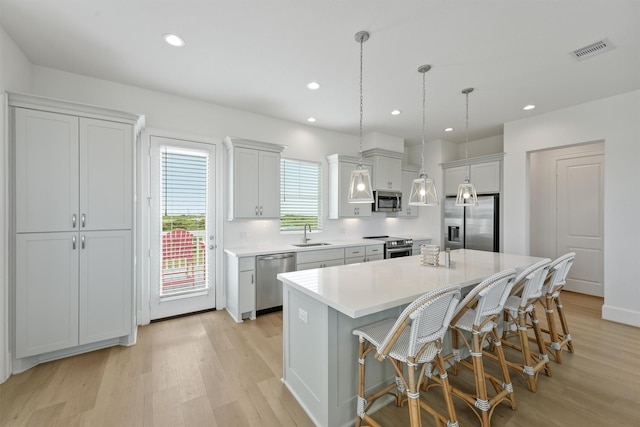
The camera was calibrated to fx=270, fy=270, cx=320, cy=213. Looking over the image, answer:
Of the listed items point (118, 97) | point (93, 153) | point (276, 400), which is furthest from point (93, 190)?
point (276, 400)

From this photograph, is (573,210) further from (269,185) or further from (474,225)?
(269,185)

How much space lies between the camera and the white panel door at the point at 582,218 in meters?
4.50

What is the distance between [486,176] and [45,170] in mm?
6030

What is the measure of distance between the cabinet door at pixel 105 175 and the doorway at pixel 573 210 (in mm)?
6592

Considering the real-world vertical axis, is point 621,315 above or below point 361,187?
below

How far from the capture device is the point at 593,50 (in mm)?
2535

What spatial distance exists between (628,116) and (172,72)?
5.57 metres

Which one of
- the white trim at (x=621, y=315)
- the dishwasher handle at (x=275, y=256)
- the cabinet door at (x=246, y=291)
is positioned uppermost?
the dishwasher handle at (x=275, y=256)

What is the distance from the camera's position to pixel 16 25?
2.22m

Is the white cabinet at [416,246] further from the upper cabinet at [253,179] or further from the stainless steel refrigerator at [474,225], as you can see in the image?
the upper cabinet at [253,179]

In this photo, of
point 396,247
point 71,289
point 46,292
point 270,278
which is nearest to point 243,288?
point 270,278

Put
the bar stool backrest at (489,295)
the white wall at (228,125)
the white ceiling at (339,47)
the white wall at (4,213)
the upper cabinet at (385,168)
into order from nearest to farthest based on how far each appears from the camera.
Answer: the bar stool backrest at (489,295) < the white ceiling at (339,47) < the white wall at (4,213) < the white wall at (228,125) < the upper cabinet at (385,168)

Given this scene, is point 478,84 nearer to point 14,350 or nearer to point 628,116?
point 628,116

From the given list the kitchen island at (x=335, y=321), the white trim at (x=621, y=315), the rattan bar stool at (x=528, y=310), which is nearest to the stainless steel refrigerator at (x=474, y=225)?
the white trim at (x=621, y=315)
